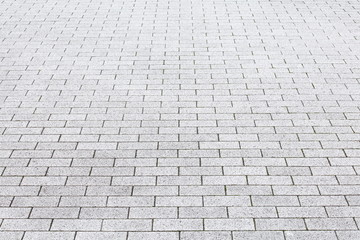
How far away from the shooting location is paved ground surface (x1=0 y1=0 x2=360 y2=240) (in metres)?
4.73

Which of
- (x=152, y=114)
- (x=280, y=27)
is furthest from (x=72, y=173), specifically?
(x=280, y=27)

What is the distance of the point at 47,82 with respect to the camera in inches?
289

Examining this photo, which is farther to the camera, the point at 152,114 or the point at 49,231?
the point at 152,114

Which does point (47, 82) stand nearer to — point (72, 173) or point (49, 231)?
point (72, 173)

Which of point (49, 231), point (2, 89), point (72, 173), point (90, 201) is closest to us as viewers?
point (49, 231)

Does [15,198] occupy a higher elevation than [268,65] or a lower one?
higher

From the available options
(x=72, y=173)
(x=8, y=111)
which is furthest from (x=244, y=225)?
(x=8, y=111)

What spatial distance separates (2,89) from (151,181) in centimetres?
322

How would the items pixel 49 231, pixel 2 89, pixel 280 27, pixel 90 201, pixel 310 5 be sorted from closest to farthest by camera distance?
pixel 49 231
pixel 90 201
pixel 2 89
pixel 280 27
pixel 310 5

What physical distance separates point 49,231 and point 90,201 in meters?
0.54

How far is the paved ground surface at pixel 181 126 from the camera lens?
4.73 m

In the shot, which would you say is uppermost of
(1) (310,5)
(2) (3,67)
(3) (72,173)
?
(3) (72,173)

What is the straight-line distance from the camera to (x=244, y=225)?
15.1ft

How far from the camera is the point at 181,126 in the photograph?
20.3 feet
